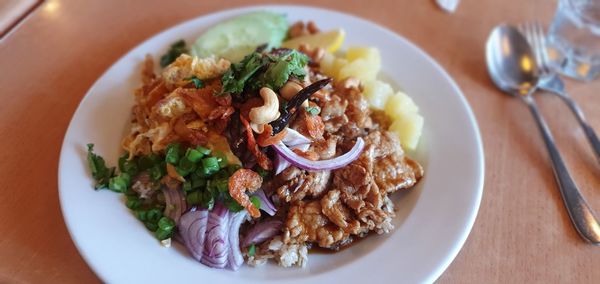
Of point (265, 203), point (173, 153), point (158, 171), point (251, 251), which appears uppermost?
point (173, 153)

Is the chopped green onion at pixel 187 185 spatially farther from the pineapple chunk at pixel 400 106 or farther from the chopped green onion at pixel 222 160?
the pineapple chunk at pixel 400 106

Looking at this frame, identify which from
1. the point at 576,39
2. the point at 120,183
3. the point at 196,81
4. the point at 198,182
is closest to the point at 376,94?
the point at 196,81

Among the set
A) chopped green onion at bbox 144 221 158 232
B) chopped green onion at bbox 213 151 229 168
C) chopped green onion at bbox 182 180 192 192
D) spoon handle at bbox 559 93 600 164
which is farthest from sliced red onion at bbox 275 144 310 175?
spoon handle at bbox 559 93 600 164

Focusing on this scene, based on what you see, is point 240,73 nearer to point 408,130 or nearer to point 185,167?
point 185,167

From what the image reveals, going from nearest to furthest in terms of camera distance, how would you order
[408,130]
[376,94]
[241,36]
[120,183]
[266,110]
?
[266,110] → [120,183] → [408,130] → [376,94] → [241,36]

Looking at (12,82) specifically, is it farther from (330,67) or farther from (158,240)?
(330,67)

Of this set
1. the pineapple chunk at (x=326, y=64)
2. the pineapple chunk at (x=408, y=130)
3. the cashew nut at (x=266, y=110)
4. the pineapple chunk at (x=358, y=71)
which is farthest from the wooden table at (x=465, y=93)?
the cashew nut at (x=266, y=110)
